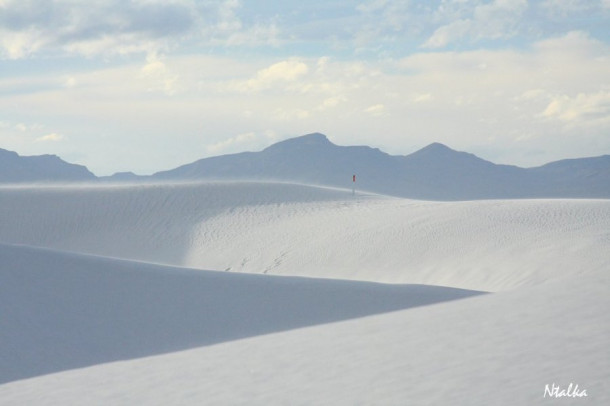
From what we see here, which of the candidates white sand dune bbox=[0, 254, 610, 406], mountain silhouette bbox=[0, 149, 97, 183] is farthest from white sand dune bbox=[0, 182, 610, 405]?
mountain silhouette bbox=[0, 149, 97, 183]

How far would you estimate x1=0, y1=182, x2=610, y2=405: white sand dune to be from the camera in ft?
28.1

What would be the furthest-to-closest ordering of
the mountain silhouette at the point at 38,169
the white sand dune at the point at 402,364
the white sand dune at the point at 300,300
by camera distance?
the mountain silhouette at the point at 38,169, the white sand dune at the point at 300,300, the white sand dune at the point at 402,364

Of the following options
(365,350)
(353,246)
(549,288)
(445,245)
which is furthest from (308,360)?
(353,246)

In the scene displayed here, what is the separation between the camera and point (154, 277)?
21.9 metres

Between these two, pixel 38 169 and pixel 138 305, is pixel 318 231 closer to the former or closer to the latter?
pixel 138 305

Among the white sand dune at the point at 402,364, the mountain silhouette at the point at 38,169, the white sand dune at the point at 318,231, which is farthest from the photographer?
the mountain silhouette at the point at 38,169

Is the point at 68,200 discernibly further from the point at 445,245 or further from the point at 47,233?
the point at 445,245

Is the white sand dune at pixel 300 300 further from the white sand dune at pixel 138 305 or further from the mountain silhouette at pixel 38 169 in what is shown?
the mountain silhouette at pixel 38 169

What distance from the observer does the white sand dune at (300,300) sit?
8.55 m

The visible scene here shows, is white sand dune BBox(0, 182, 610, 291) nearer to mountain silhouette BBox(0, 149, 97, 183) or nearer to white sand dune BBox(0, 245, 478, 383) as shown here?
white sand dune BBox(0, 245, 478, 383)

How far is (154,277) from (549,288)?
39.7ft

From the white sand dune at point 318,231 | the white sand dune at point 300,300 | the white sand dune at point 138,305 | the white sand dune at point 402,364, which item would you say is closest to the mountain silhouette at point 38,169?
the white sand dune at point 318,231

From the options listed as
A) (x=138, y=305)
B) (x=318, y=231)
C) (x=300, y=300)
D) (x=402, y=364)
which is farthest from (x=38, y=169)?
(x=402, y=364)

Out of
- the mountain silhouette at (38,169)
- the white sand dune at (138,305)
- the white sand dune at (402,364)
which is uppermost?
the mountain silhouette at (38,169)
